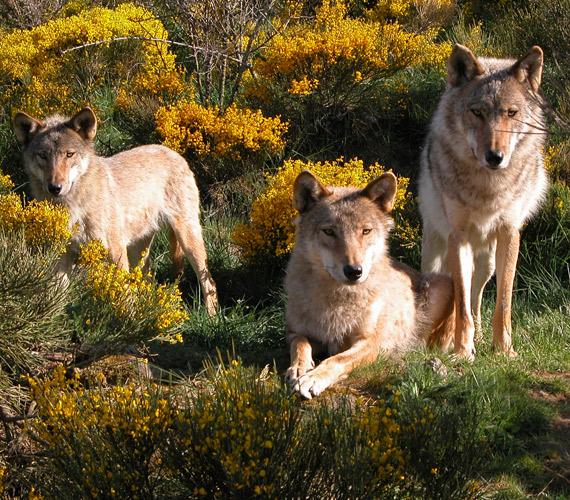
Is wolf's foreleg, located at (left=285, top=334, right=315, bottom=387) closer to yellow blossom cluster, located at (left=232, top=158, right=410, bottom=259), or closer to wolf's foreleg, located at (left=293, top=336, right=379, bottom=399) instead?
wolf's foreleg, located at (left=293, top=336, right=379, bottom=399)

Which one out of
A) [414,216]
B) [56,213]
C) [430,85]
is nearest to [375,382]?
[56,213]

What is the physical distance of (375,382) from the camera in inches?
221

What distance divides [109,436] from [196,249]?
438 cm

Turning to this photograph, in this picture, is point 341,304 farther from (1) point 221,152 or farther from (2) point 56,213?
(1) point 221,152

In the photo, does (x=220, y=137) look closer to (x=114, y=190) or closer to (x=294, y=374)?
(x=114, y=190)

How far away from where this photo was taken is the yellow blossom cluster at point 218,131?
9.37m

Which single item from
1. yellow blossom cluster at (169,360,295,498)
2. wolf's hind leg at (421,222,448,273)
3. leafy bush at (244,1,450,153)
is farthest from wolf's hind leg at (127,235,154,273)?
yellow blossom cluster at (169,360,295,498)

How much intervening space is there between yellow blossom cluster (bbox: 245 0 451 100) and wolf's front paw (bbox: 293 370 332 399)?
4832mm

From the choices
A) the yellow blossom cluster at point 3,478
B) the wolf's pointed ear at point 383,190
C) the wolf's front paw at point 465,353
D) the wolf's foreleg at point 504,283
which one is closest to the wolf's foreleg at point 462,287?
the wolf's front paw at point 465,353

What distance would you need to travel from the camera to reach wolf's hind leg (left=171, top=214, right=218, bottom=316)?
8219 millimetres

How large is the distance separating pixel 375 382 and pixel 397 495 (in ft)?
4.91

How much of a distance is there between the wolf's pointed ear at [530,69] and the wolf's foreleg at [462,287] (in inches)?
47.1

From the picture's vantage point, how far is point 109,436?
165 inches

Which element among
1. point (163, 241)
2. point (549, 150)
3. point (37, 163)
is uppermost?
point (37, 163)
